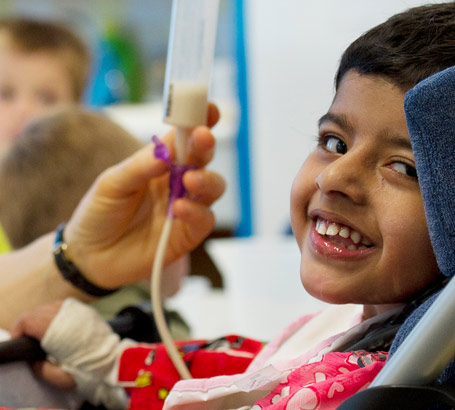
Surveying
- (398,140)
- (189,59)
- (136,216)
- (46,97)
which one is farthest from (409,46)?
(46,97)

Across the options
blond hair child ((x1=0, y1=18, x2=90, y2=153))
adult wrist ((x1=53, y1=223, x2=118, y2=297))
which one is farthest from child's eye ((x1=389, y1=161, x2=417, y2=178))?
blond hair child ((x1=0, y1=18, x2=90, y2=153))

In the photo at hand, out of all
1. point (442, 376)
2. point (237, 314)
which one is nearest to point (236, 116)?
point (237, 314)

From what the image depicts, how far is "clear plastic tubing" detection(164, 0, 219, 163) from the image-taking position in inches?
29.1

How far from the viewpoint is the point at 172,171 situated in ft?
2.78

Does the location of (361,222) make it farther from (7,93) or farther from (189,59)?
(7,93)

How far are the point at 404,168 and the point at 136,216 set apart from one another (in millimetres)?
455

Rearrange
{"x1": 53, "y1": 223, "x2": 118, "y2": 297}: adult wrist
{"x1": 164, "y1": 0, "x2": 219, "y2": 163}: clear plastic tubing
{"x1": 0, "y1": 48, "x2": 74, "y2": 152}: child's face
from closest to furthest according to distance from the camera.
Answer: {"x1": 164, "y1": 0, "x2": 219, "y2": 163}: clear plastic tubing → {"x1": 53, "y1": 223, "x2": 118, "y2": 297}: adult wrist → {"x1": 0, "y1": 48, "x2": 74, "y2": 152}: child's face

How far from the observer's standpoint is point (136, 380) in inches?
30.7

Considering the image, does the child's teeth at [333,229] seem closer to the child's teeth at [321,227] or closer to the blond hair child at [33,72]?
the child's teeth at [321,227]

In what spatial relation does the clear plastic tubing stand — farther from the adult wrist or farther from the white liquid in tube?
the adult wrist

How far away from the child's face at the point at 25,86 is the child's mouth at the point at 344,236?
43.0 inches

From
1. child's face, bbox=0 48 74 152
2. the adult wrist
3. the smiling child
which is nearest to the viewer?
the smiling child

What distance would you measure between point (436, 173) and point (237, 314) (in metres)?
1.04

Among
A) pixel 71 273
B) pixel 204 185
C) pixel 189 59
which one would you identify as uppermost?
pixel 189 59
